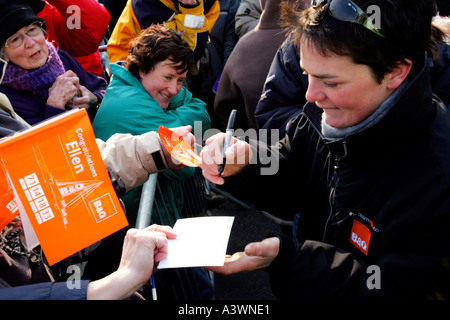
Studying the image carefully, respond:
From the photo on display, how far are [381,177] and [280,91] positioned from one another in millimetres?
1128

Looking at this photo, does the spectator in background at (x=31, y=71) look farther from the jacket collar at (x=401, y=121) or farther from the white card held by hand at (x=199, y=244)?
the jacket collar at (x=401, y=121)

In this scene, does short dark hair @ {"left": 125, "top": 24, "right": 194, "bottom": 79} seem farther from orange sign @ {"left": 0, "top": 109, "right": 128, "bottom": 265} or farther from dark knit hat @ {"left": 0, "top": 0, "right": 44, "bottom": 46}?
orange sign @ {"left": 0, "top": 109, "right": 128, "bottom": 265}

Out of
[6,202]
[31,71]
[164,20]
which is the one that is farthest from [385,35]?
[164,20]

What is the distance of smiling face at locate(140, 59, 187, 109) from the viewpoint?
277 cm

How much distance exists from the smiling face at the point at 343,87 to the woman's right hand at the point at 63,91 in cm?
173

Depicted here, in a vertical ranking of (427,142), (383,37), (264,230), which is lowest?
(264,230)

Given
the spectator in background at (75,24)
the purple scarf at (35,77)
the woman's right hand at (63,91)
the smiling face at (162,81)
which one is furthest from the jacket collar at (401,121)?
the spectator in background at (75,24)

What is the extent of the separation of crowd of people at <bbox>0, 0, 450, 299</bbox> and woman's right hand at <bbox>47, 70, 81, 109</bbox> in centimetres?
1

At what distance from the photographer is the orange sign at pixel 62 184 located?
4.02 ft

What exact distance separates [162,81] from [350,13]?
173 centimetres

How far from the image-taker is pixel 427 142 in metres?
1.37
